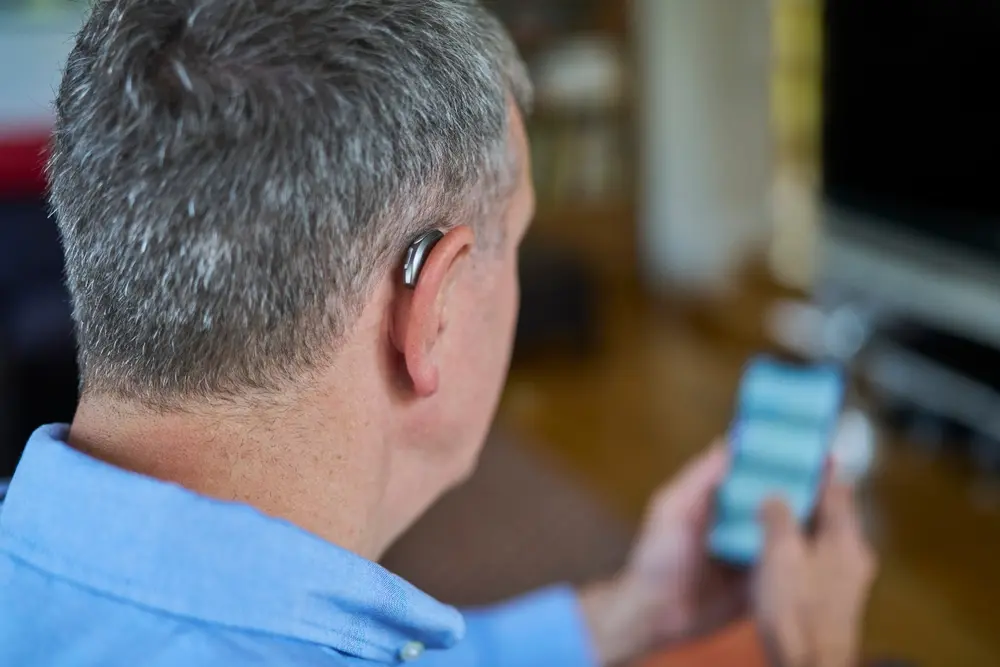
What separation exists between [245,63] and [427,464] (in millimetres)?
282

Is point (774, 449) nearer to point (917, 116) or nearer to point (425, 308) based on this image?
point (425, 308)

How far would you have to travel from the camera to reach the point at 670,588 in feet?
3.05

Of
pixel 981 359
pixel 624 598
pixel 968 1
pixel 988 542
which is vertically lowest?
pixel 988 542

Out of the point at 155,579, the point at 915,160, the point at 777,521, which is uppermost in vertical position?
the point at 155,579

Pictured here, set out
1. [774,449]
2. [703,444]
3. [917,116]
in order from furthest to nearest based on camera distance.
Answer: [703,444] → [917,116] → [774,449]

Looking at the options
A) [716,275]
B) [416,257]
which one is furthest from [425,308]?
[716,275]

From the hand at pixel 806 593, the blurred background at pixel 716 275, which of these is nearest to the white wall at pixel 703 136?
the blurred background at pixel 716 275

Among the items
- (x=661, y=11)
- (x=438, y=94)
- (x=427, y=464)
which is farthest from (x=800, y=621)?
Result: (x=661, y=11)

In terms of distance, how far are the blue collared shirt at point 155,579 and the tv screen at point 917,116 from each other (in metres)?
1.86

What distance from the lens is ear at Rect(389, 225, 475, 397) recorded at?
545 millimetres

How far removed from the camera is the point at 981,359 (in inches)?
86.1

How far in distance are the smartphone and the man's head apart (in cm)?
46

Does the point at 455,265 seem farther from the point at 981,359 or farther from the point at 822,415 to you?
the point at 981,359

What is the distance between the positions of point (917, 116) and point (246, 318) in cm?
200
